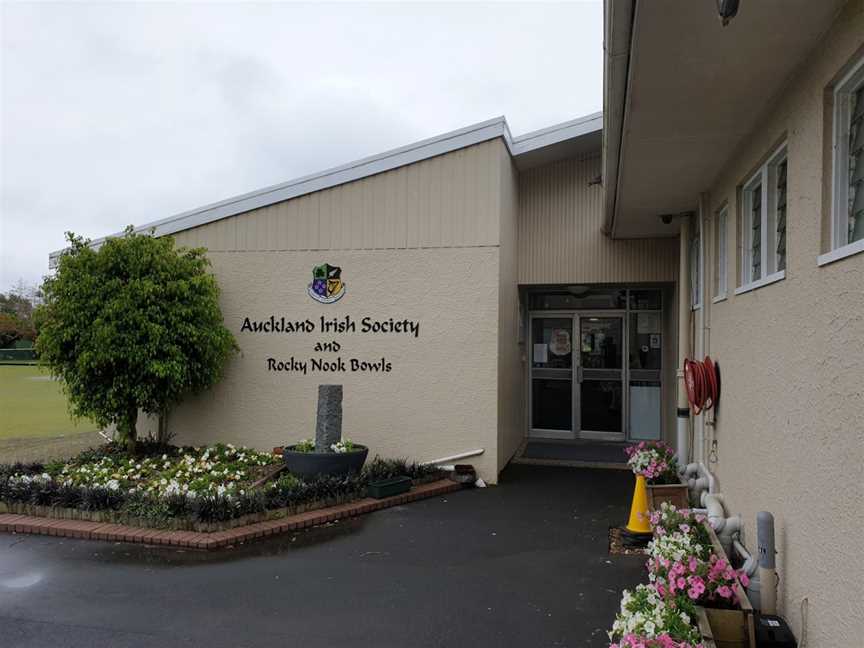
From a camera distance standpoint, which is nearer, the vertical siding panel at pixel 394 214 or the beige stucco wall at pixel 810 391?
the beige stucco wall at pixel 810 391

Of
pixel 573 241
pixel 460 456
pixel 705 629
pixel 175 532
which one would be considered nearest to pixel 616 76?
pixel 705 629

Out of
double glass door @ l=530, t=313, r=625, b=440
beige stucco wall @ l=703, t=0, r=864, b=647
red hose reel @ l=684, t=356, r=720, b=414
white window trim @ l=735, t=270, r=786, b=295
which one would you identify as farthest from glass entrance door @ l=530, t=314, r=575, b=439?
beige stucco wall @ l=703, t=0, r=864, b=647

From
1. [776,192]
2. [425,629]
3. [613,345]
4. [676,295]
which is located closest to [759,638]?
[425,629]

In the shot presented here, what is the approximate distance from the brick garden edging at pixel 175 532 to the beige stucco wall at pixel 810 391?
404 cm

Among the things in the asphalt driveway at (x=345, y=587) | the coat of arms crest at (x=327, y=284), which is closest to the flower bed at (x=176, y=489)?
the asphalt driveway at (x=345, y=587)

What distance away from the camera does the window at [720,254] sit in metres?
6.32

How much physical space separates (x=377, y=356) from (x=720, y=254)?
4684mm

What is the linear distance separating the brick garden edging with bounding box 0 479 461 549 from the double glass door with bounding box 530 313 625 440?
5.35m

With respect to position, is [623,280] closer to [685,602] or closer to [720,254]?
[720,254]

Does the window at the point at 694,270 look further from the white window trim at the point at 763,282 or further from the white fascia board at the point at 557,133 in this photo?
the white window trim at the point at 763,282

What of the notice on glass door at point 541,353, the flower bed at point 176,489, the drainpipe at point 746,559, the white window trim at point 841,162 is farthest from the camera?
the notice on glass door at point 541,353

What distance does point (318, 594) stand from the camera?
16.8ft

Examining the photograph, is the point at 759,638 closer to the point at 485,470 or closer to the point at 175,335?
the point at 485,470

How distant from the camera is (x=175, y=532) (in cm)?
650
